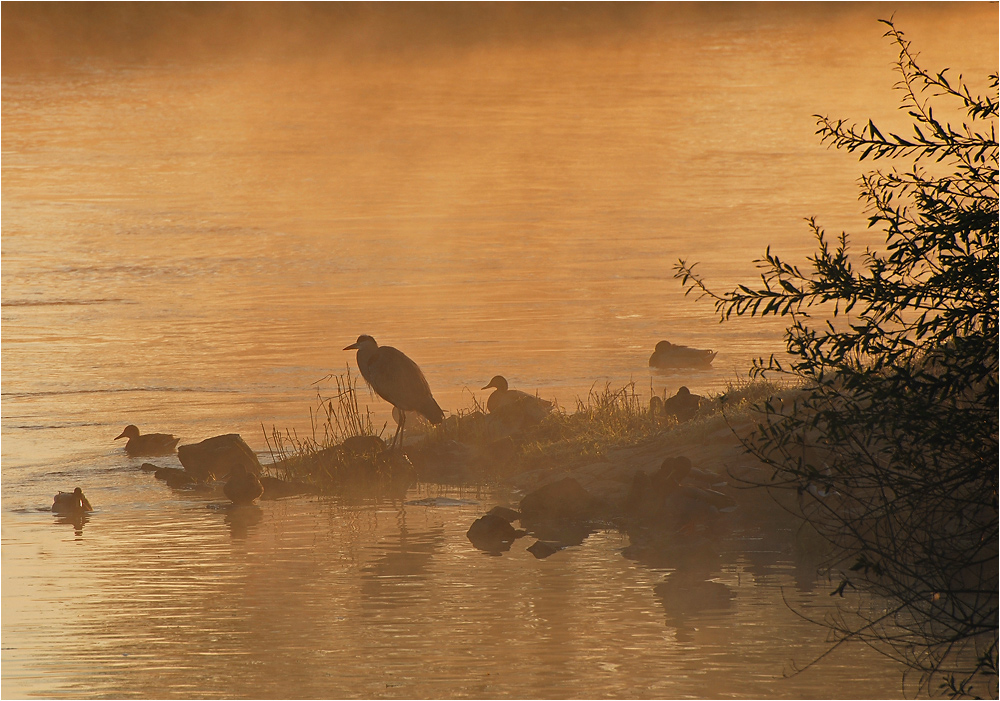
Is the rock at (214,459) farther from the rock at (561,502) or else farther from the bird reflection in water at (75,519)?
the rock at (561,502)

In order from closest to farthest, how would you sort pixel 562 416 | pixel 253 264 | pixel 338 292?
pixel 562 416 < pixel 338 292 < pixel 253 264

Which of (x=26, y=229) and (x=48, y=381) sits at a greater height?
(x=26, y=229)

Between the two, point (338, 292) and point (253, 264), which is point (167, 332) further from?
point (253, 264)

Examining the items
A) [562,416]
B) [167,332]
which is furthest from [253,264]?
[562,416]

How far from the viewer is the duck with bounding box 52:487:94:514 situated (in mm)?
12875

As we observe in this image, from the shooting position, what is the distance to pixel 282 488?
537 inches

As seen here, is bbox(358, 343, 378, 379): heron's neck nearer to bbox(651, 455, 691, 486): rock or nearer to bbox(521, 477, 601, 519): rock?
bbox(521, 477, 601, 519): rock

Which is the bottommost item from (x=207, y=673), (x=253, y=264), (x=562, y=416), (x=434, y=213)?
(x=207, y=673)

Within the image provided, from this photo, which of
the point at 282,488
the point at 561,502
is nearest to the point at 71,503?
the point at 282,488

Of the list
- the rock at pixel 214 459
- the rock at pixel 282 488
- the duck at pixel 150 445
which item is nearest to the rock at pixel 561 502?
the rock at pixel 282 488

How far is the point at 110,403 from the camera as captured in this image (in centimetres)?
1966

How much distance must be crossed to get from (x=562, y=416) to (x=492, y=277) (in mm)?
17329

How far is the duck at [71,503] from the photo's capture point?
12.9 m

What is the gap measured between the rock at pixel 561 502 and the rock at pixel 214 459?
11.3 ft
